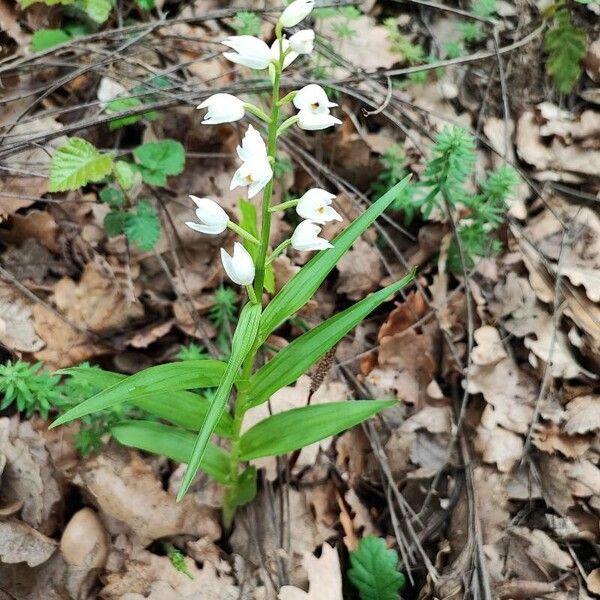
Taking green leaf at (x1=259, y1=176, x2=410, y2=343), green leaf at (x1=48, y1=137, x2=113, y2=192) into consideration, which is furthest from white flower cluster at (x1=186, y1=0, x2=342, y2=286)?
green leaf at (x1=48, y1=137, x2=113, y2=192)

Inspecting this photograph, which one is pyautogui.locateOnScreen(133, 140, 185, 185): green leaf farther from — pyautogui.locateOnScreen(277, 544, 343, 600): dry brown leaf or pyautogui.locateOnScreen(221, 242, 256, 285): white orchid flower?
pyautogui.locateOnScreen(277, 544, 343, 600): dry brown leaf

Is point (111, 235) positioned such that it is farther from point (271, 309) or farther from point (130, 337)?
point (271, 309)

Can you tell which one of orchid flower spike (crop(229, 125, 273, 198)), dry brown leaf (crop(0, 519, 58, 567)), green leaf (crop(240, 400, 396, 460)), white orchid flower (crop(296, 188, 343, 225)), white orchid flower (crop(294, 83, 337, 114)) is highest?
white orchid flower (crop(294, 83, 337, 114))

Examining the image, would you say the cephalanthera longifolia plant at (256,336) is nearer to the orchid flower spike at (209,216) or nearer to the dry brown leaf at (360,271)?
the orchid flower spike at (209,216)

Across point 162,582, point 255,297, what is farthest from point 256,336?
point 162,582

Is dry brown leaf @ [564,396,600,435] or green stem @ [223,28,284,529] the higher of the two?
green stem @ [223,28,284,529]

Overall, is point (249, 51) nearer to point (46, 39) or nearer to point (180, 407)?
point (180, 407)
